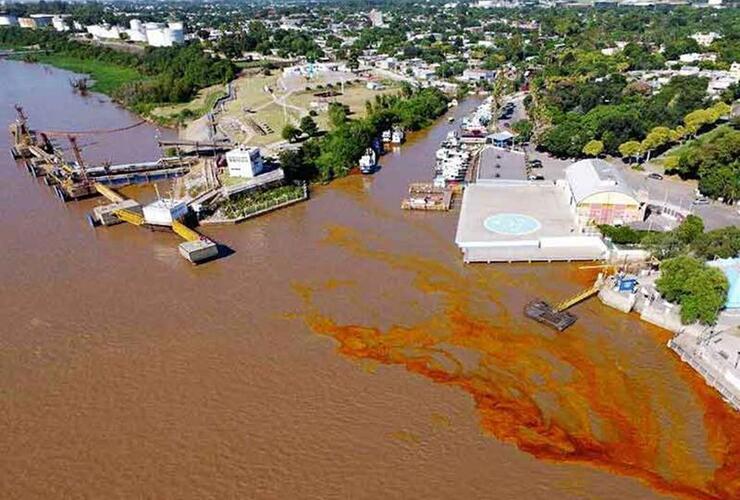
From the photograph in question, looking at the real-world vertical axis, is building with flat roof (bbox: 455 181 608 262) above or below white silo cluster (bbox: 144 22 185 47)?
above

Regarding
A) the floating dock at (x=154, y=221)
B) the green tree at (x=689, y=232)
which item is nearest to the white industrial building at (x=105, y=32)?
the floating dock at (x=154, y=221)

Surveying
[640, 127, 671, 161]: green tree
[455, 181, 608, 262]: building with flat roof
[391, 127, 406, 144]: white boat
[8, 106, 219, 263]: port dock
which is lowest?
[391, 127, 406, 144]: white boat

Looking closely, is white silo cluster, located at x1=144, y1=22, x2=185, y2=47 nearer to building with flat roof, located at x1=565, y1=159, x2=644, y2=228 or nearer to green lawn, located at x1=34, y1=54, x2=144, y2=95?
green lawn, located at x1=34, y1=54, x2=144, y2=95

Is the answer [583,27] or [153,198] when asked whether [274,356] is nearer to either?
[153,198]

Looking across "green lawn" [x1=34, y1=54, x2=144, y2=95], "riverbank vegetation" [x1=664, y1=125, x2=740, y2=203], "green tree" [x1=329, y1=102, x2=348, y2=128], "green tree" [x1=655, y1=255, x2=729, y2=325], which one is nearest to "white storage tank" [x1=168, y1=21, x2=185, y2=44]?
"green lawn" [x1=34, y1=54, x2=144, y2=95]

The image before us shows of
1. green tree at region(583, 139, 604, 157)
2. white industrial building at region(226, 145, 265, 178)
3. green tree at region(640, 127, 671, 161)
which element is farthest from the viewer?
green tree at region(583, 139, 604, 157)

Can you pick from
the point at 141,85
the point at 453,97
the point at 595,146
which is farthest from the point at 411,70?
the point at 595,146

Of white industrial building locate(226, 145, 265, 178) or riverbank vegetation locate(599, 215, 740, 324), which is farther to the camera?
white industrial building locate(226, 145, 265, 178)
